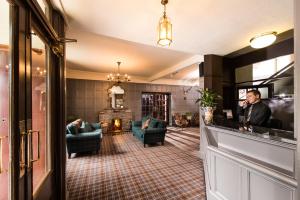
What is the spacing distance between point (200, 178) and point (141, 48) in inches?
137

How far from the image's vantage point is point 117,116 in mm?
7344

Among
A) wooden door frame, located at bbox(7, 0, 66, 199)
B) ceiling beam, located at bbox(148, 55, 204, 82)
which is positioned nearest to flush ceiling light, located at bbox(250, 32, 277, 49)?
ceiling beam, located at bbox(148, 55, 204, 82)

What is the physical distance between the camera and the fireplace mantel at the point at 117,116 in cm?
704

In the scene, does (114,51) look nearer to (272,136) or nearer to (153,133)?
(153,133)

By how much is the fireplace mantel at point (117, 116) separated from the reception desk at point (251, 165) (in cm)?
573

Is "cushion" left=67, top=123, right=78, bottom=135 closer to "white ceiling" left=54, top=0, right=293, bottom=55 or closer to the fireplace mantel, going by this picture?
"white ceiling" left=54, top=0, right=293, bottom=55

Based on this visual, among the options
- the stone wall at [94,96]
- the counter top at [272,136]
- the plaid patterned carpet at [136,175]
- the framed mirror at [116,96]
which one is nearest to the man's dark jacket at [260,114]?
the counter top at [272,136]

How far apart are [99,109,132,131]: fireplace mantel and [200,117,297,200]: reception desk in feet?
18.8

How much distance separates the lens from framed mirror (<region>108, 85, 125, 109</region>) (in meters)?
7.10

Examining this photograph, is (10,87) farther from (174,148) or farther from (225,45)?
(174,148)

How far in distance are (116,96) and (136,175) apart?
5014mm

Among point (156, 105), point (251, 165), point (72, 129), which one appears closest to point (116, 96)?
point (156, 105)

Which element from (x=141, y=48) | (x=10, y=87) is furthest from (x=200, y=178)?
(x=141, y=48)

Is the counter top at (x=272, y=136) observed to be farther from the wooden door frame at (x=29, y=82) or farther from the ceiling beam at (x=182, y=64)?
the ceiling beam at (x=182, y=64)
